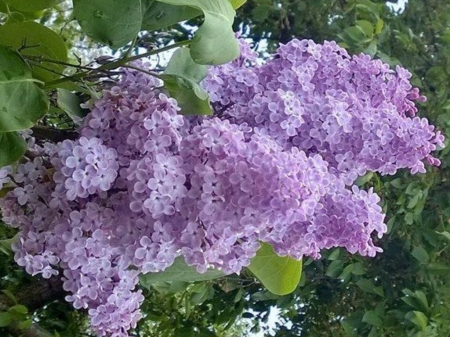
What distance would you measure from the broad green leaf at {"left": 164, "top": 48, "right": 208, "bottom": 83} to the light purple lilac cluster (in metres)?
0.01

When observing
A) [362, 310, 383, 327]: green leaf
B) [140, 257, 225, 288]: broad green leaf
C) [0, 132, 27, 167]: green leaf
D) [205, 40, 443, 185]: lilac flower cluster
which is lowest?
[362, 310, 383, 327]: green leaf

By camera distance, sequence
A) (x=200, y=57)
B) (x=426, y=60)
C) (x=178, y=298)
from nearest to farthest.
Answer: (x=200, y=57) → (x=426, y=60) → (x=178, y=298)

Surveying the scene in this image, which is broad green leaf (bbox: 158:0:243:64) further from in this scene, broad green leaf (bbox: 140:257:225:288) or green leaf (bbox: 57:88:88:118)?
broad green leaf (bbox: 140:257:225:288)

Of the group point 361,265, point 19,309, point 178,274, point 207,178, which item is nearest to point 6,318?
point 19,309

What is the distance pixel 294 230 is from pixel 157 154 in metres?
0.12

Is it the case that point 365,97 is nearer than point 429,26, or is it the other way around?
point 365,97

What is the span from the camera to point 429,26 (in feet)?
4.77

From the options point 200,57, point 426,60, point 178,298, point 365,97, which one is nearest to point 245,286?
point 178,298

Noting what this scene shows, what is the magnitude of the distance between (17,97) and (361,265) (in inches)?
36.1

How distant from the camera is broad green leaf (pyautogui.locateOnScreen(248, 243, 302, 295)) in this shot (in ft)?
2.29

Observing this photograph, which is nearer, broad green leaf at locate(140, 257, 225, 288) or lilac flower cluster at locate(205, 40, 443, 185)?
lilac flower cluster at locate(205, 40, 443, 185)

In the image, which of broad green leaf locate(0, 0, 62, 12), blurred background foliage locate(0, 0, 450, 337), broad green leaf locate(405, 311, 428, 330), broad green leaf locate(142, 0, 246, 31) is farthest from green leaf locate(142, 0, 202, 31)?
broad green leaf locate(405, 311, 428, 330)

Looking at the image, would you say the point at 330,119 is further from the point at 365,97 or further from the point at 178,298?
the point at 178,298

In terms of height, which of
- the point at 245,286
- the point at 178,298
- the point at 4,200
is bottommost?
the point at 178,298
